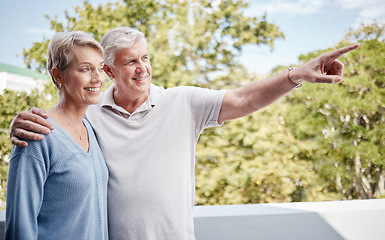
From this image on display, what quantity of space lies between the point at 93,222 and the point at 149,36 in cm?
445

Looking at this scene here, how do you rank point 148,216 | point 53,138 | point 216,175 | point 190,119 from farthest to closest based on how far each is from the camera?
point 216,175 → point 190,119 → point 148,216 → point 53,138

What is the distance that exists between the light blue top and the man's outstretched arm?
2 cm

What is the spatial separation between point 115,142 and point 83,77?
0.86 ft

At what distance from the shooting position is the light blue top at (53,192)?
928 millimetres

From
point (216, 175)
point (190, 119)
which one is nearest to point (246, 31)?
point (216, 175)

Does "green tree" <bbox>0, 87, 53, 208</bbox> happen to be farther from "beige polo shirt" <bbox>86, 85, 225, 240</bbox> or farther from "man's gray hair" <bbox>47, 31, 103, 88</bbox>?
"man's gray hair" <bbox>47, 31, 103, 88</bbox>

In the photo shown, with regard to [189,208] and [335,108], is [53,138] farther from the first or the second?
[335,108]

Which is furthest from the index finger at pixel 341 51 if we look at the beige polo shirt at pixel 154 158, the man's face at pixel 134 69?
the man's face at pixel 134 69

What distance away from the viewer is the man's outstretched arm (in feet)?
3.10

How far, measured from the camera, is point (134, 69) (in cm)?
132

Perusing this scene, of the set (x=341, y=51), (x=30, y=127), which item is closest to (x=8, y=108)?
(x=30, y=127)

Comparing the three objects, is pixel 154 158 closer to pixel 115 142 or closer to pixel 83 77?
pixel 115 142

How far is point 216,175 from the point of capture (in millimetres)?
4977

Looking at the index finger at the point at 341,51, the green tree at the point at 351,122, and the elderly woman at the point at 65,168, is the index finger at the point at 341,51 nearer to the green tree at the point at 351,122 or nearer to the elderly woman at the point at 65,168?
the elderly woman at the point at 65,168
